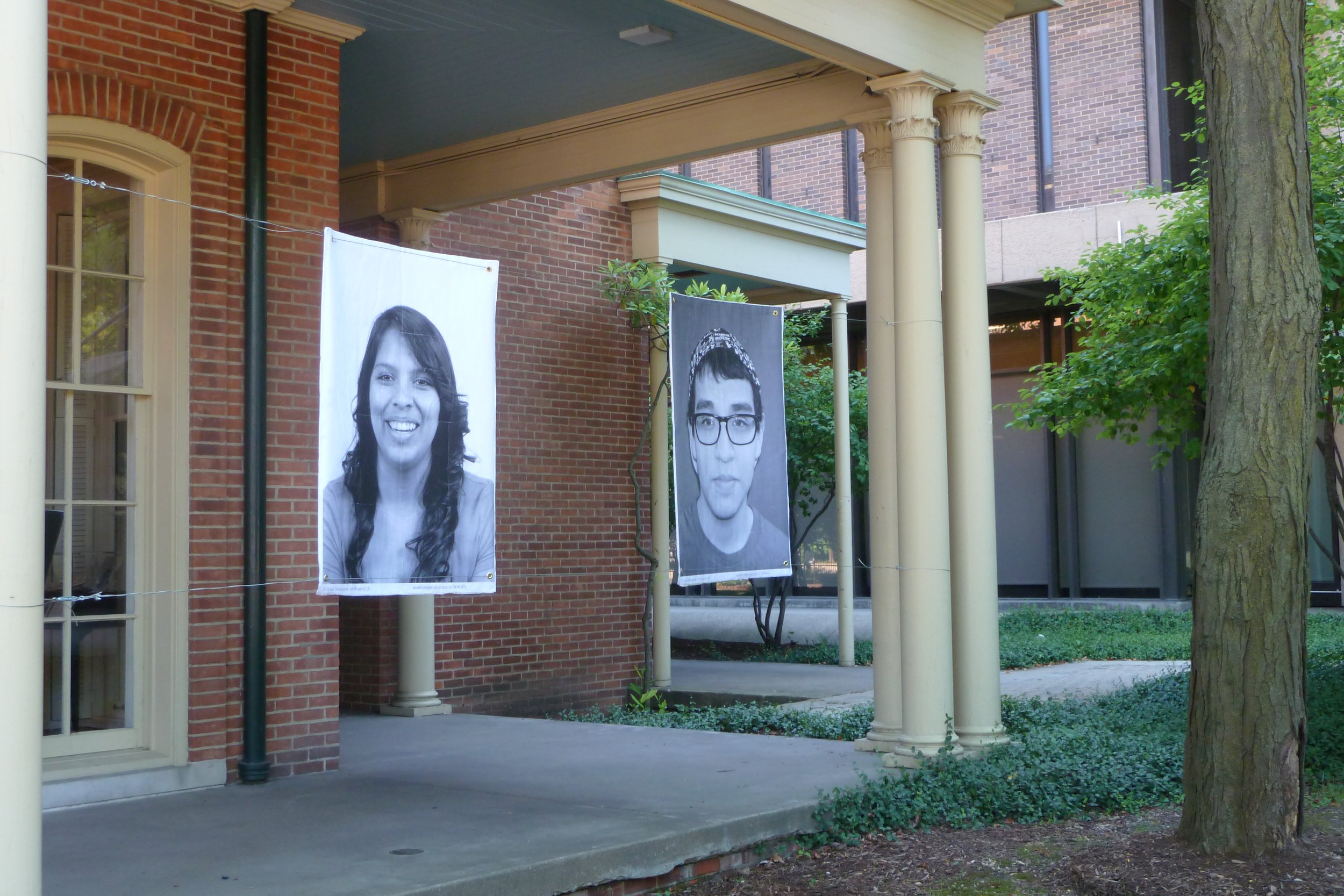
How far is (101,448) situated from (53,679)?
3.73 feet

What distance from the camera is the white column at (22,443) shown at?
325 centimetres

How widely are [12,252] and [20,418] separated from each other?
407mm

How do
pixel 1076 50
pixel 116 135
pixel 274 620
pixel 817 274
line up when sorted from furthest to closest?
pixel 1076 50
pixel 817 274
pixel 274 620
pixel 116 135

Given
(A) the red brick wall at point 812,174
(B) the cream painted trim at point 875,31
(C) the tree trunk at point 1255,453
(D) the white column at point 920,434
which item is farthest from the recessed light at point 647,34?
(A) the red brick wall at point 812,174

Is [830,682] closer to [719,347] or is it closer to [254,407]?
[719,347]

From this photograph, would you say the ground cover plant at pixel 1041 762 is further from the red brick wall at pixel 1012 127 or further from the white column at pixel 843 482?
the red brick wall at pixel 1012 127

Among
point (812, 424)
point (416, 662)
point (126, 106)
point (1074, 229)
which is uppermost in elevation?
point (1074, 229)

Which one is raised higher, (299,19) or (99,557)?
(299,19)

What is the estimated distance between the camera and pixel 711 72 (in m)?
8.66

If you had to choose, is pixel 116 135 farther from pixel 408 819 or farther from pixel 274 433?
pixel 408 819

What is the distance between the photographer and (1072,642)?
16219 mm

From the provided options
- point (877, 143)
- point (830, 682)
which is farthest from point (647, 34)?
point (830, 682)

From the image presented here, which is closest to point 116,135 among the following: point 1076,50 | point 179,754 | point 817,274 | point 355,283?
point 355,283

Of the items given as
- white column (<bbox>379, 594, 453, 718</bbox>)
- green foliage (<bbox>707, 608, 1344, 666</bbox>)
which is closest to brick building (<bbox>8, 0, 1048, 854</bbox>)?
white column (<bbox>379, 594, 453, 718</bbox>)
